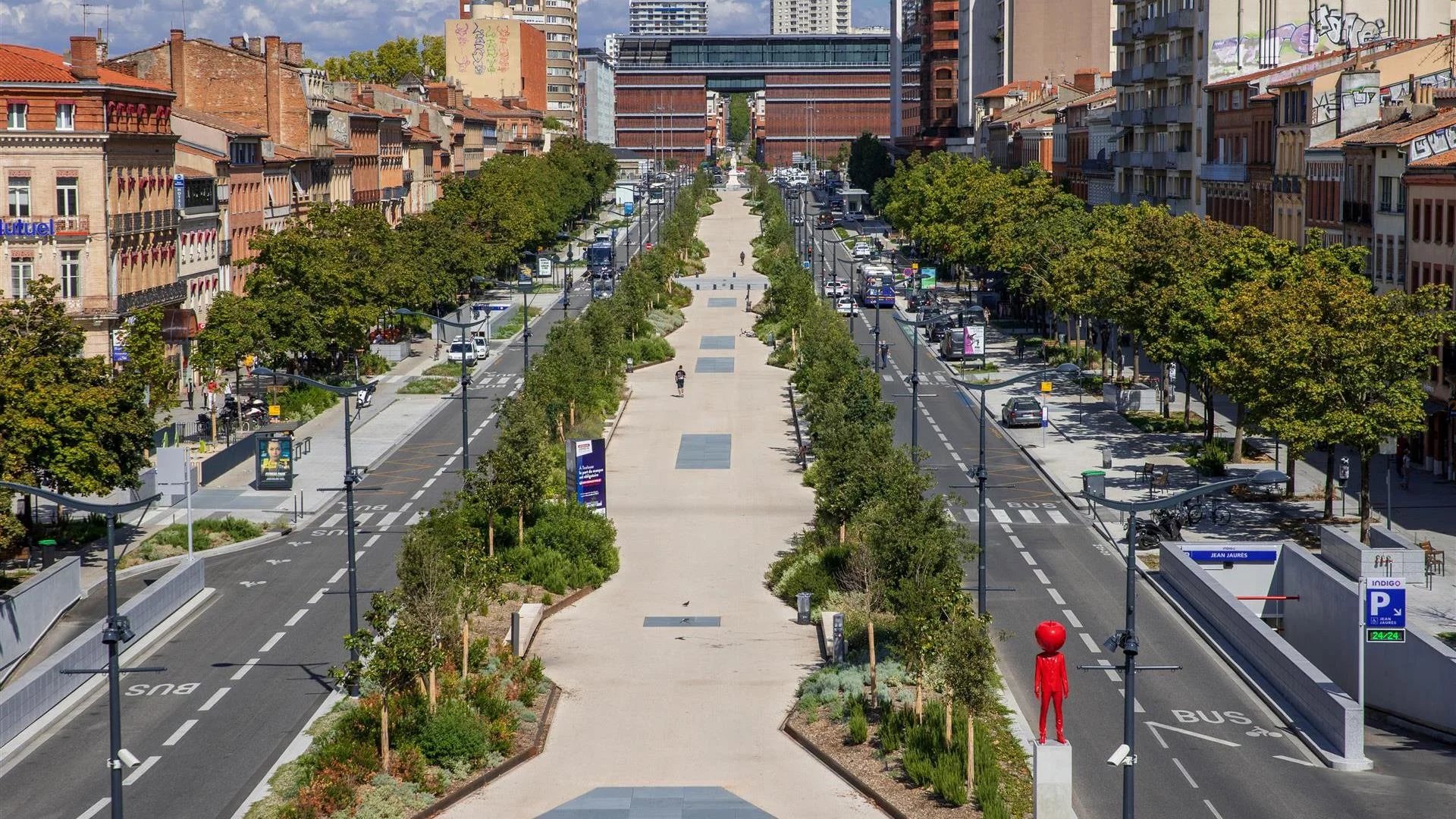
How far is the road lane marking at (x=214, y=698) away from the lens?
1686 inches

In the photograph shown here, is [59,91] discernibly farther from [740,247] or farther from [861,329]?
[740,247]

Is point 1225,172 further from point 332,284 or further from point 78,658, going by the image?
point 78,658

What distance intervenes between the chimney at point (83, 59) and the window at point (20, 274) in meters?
8.40

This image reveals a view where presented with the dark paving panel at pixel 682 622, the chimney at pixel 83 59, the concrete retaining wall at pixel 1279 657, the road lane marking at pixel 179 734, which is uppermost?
the chimney at pixel 83 59

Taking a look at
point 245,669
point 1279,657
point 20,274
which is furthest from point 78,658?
point 20,274

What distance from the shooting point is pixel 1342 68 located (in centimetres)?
9175

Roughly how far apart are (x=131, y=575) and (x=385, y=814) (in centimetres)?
2417

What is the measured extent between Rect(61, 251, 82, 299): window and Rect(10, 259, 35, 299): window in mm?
1447

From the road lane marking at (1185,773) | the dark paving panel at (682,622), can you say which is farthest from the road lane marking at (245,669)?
the road lane marking at (1185,773)

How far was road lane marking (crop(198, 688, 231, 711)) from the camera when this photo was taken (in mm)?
42812

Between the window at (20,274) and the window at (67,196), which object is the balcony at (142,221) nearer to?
the window at (67,196)

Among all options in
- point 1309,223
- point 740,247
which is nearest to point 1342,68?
point 1309,223


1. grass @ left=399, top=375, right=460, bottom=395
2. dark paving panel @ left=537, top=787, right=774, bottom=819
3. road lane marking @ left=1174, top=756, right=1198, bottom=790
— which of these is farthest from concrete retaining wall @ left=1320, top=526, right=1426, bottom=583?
grass @ left=399, top=375, right=460, bottom=395

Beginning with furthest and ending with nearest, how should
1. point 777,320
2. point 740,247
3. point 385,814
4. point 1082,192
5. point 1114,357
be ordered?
point 740,247 → point 1082,192 → point 777,320 → point 1114,357 → point 385,814
